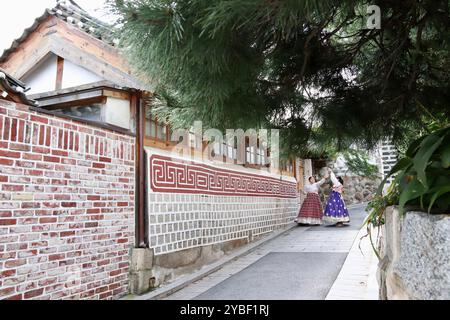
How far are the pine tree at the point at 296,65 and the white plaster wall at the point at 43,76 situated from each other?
4.45 meters

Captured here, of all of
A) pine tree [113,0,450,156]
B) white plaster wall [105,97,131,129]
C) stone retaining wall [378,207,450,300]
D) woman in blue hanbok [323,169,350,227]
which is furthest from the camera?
woman in blue hanbok [323,169,350,227]

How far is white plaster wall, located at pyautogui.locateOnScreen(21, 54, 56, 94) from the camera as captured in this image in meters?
6.18

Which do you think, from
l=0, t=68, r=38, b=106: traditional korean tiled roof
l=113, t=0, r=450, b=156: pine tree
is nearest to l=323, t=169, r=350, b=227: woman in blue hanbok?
l=113, t=0, r=450, b=156: pine tree

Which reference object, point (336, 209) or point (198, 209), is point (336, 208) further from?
point (198, 209)

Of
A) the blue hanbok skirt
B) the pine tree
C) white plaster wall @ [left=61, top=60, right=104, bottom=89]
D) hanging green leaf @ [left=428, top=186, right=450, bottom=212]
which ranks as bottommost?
the blue hanbok skirt

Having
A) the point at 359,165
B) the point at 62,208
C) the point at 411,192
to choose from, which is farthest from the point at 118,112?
the point at 359,165

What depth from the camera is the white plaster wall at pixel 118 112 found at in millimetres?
4930

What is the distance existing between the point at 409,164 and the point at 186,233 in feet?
15.2

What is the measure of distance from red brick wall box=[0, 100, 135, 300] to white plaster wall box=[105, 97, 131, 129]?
323 millimetres

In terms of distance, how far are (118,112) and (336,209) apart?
832cm

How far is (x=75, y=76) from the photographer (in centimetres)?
589

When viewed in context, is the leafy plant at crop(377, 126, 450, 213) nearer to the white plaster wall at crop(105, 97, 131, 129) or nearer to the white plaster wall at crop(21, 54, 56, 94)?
the white plaster wall at crop(105, 97, 131, 129)
